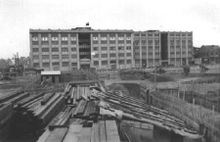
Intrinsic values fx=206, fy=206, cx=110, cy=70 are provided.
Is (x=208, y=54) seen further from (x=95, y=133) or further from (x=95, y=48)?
(x=95, y=133)

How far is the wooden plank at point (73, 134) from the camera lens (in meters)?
4.77

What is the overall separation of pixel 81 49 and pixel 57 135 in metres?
55.9

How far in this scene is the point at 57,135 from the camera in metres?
4.95

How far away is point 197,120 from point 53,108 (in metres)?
5.98

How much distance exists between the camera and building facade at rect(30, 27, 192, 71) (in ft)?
183

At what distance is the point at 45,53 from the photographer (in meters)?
55.8

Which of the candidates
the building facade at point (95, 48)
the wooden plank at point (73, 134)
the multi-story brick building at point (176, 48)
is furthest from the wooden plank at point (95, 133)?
the multi-story brick building at point (176, 48)

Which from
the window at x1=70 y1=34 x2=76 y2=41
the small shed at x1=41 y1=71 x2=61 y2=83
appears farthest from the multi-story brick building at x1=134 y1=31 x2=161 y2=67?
the small shed at x1=41 y1=71 x2=61 y2=83

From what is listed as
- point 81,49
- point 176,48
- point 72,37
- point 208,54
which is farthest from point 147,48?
point 208,54

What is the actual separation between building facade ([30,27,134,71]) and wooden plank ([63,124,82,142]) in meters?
51.4

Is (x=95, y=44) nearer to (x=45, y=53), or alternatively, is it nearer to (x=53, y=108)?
(x=45, y=53)

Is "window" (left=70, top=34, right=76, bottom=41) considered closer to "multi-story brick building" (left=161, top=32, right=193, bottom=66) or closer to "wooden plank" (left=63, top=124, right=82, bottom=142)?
"multi-story brick building" (left=161, top=32, right=193, bottom=66)

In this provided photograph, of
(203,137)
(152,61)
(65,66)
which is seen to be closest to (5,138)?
(203,137)

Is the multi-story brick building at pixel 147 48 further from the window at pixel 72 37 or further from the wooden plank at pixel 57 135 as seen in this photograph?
the wooden plank at pixel 57 135
